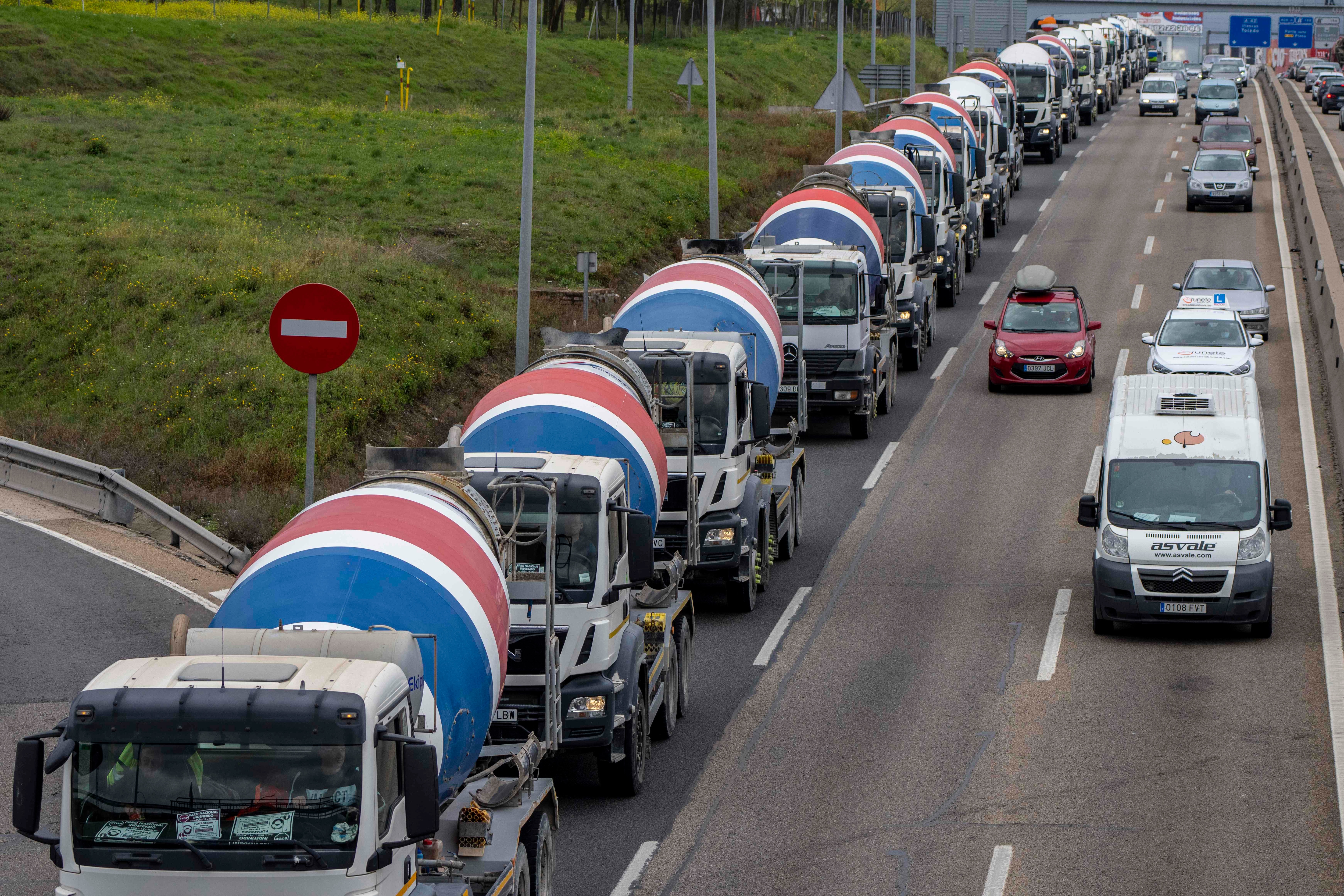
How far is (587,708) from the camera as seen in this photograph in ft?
42.7

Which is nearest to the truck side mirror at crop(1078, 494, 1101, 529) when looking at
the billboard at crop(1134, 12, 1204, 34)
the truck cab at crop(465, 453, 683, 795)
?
the truck cab at crop(465, 453, 683, 795)

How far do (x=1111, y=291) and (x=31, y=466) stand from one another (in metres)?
26.1

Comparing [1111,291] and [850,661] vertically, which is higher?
[1111,291]

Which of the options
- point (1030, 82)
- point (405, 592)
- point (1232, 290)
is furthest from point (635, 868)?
point (1030, 82)

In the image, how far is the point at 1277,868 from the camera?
479 inches

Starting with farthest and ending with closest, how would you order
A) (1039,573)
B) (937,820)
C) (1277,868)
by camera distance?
(1039,573), (937,820), (1277,868)

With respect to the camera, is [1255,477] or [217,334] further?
[217,334]

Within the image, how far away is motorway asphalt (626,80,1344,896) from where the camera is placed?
1234 cm

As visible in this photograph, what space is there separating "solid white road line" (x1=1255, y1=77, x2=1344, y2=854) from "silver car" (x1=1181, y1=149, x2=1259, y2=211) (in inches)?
337

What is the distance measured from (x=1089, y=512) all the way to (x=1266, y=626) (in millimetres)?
2206

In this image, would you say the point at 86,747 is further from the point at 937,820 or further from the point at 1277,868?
the point at 1277,868

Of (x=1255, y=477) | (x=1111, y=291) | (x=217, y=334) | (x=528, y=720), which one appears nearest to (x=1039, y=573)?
(x=1255, y=477)

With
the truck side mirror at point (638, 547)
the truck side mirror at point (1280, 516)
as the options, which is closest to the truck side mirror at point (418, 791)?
the truck side mirror at point (638, 547)

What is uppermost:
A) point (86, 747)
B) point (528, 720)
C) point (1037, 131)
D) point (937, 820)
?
point (1037, 131)
